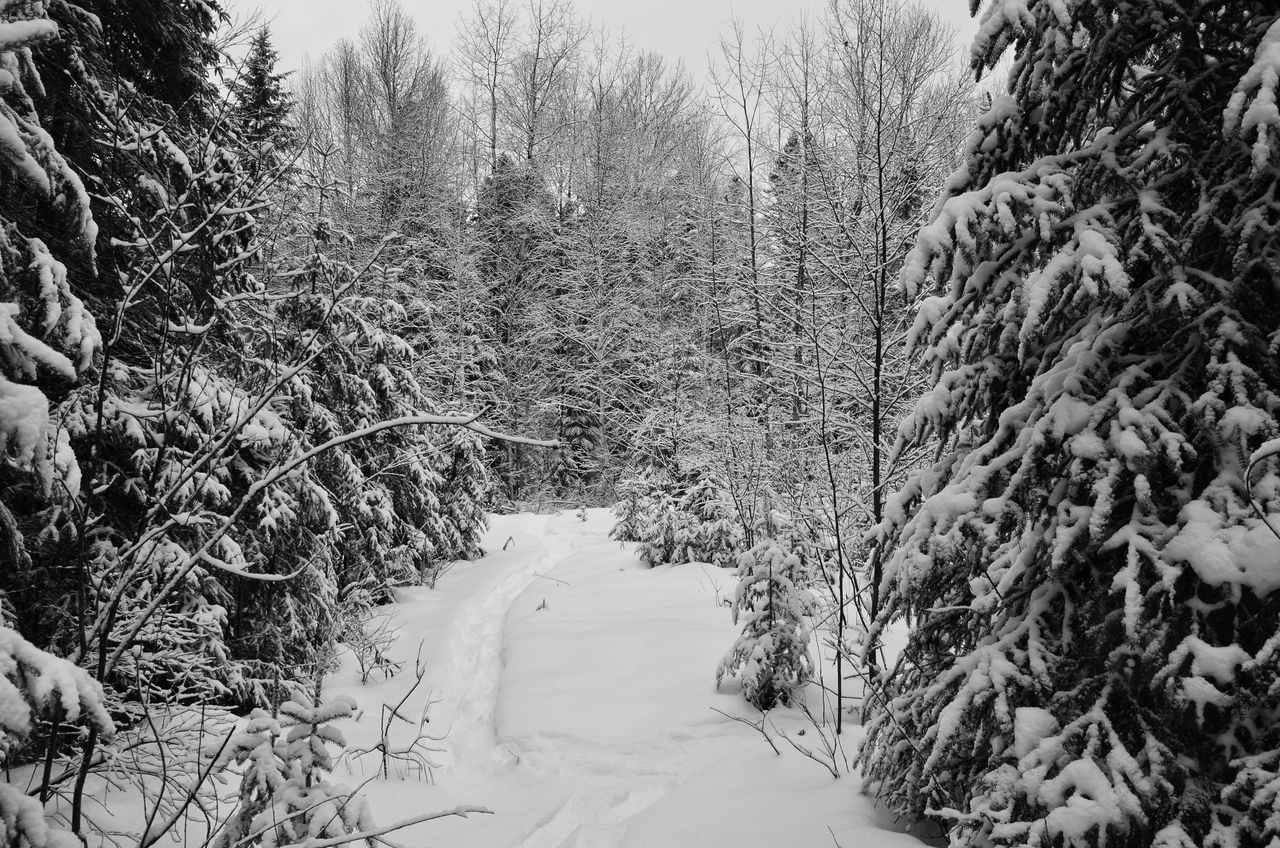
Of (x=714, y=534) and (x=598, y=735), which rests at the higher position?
(x=714, y=534)

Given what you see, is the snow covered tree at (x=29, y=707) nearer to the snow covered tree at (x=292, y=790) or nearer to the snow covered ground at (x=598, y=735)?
the snow covered tree at (x=292, y=790)

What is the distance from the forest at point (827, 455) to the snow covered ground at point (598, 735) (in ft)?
0.40

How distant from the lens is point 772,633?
5477mm

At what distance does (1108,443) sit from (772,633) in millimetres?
3680

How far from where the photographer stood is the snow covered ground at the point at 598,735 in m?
3.78

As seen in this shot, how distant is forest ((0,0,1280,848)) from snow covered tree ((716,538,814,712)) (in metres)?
0.04

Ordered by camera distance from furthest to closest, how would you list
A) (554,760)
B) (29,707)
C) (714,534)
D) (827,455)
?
(714,534), (554,760), (827,455), (29,707)

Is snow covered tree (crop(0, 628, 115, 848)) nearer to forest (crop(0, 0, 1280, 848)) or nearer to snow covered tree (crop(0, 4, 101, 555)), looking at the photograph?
forest (crop(0, 0, 1280, 848))

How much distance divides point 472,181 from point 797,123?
2147 cm

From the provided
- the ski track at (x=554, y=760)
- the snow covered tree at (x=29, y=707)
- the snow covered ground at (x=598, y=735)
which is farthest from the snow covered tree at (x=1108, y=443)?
the snow covered tree at (x=29, y=707)

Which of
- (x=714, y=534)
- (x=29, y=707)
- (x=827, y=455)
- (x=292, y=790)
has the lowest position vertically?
(x=714, y=534)

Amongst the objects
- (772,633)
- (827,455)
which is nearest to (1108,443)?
(827,455)

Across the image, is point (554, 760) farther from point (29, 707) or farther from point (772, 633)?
point (29, 707)

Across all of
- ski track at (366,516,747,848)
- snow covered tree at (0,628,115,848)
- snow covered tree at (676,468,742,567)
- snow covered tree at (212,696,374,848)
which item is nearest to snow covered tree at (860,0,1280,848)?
snow covered tree at (212,696,374,848)
